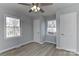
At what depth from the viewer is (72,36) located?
10.3ft

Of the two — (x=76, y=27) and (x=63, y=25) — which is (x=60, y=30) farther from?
(x=76, y=27)

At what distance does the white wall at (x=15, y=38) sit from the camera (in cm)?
325

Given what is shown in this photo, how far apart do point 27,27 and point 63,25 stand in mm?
2596

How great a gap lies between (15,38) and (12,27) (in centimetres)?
62

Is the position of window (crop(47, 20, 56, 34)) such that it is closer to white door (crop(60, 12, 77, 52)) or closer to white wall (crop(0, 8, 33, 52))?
white wall (crop(0, 8, 33, 52))

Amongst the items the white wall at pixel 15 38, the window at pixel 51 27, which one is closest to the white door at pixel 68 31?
the window at pixel 51 27

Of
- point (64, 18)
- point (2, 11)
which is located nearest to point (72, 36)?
point (64, 18)

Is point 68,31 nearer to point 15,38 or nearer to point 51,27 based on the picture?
point 51,27

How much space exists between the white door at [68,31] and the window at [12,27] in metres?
2.45

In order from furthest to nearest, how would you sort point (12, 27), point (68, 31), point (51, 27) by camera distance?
point (51, 27) → point (12, 27) → point (68, 31)

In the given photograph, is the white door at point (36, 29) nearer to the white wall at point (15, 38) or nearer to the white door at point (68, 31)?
the white wall at point (15, 38)

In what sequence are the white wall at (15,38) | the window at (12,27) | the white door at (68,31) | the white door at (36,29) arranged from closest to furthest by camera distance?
the white door at (68,31), the white wall at (15,38), the window at (12,27), the white door at (36,29)

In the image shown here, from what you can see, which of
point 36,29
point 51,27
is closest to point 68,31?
point 51,27

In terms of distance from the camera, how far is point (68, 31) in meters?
3.29
